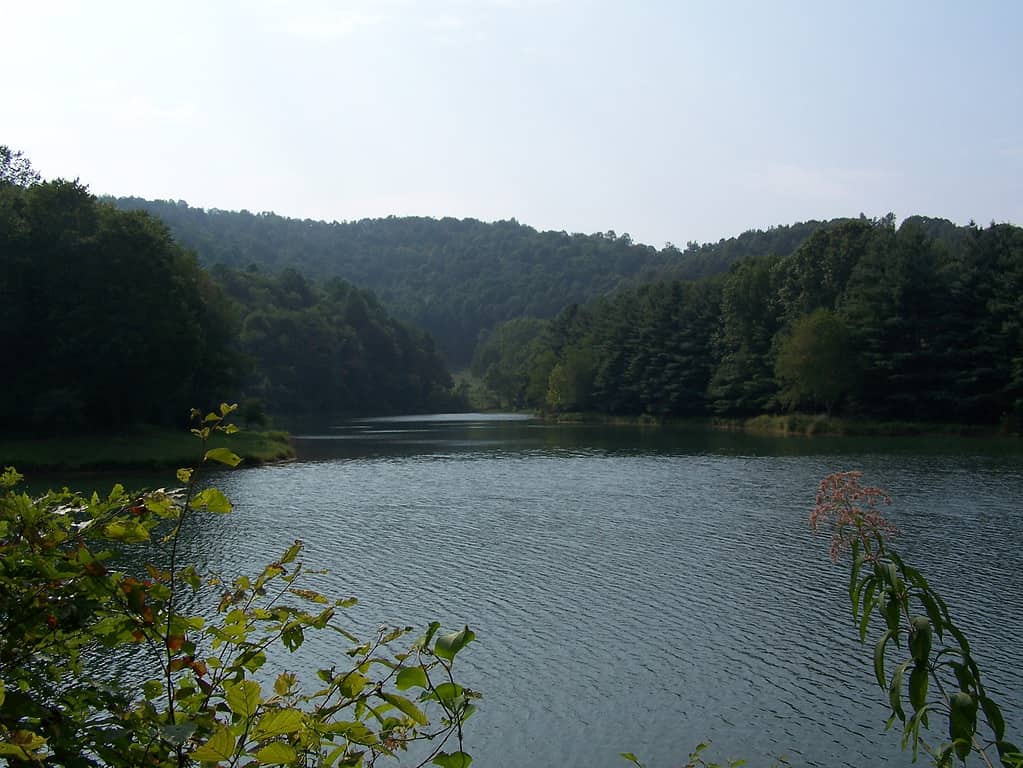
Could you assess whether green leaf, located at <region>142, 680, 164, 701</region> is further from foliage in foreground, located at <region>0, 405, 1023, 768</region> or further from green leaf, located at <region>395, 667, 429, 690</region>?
green leaf, located at <region>395, 667, 429, 690</region>

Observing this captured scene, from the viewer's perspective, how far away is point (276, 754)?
2.58m

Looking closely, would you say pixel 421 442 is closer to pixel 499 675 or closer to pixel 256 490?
pixel 256 490

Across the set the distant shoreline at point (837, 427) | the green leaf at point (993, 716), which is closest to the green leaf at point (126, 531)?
the green leaf at point (993, 716)

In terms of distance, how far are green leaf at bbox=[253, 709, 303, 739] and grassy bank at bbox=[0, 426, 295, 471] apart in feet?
137

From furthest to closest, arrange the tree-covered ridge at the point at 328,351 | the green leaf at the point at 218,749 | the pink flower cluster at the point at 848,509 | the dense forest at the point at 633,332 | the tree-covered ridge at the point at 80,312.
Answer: the tree-covered ridge at the point at 328,351 → the dense forest at the point at 633,332 → the tree-covered ridge at the point at 80,312 → the pink flower cluster at the point at 848,509 → the green leaf at the point at 218,749

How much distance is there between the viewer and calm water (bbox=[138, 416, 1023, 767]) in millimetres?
12859

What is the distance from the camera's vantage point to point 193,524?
29750 mm

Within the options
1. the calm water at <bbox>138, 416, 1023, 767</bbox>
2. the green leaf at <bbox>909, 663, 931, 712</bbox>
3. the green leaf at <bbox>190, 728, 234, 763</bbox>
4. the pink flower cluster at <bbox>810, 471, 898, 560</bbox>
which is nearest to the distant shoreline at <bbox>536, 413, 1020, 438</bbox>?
the calm water at <bbox>138, 416, 1023, 767</bbox>

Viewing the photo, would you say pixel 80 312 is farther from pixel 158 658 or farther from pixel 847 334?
pixel 847 334

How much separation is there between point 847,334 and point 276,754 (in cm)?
7182

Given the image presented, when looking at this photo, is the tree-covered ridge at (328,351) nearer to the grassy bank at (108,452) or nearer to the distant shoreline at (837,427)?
the distant shoreline at (837,427)

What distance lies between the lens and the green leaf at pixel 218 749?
2.46 m

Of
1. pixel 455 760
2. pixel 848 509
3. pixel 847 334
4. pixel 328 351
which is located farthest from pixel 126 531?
pixel 328 351

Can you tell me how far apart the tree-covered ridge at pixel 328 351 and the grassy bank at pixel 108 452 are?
69.5 m
